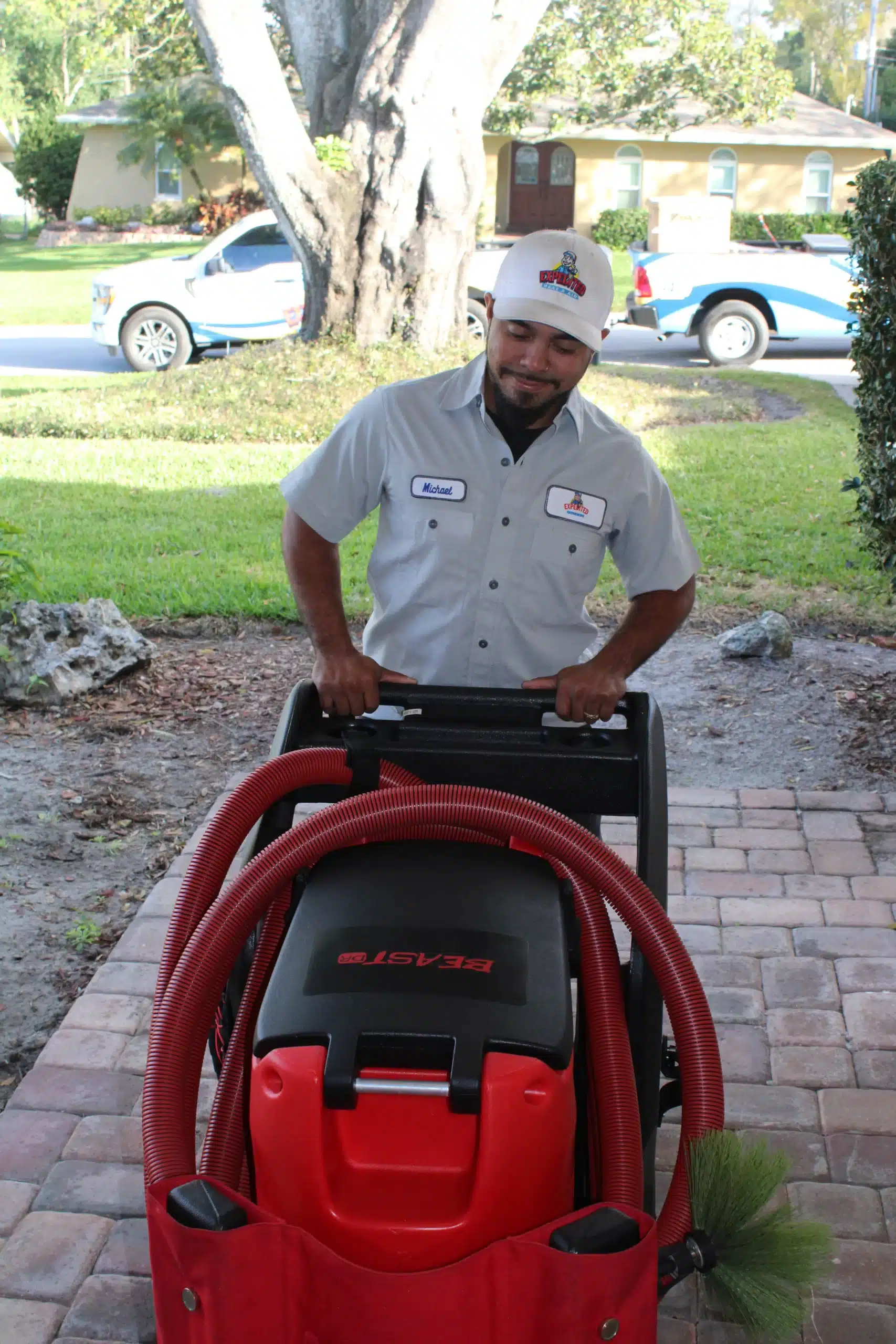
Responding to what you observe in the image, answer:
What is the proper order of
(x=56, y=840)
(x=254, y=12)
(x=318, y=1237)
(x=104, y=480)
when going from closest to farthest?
(x=318, y=1237) → (x=56, y=840) → (x=104, y=480) → (x=254, y=12)

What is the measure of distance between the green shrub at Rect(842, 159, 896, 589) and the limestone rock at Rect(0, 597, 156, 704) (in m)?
3.09

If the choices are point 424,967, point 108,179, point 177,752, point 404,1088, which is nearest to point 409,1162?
point 404,1088

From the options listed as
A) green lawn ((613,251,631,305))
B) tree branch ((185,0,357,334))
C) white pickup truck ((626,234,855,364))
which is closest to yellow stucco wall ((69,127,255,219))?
green lawn ((613,251,631,305))

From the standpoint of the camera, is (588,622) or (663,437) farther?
(663,437)

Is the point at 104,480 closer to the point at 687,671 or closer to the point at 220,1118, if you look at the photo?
the point at 687,671

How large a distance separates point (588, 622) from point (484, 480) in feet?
1.39

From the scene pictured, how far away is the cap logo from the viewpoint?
248 centimetres

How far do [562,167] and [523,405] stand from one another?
3868 centimetres

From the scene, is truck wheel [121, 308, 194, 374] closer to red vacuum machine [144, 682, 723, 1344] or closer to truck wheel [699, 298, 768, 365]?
truck wheel [699, 298, 768, 365]

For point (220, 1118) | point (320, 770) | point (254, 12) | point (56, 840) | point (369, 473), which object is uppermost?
point (254, 12)

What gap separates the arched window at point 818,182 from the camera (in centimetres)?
3753

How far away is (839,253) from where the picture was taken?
51.1 ft

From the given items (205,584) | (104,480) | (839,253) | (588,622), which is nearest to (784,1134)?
(588,622)

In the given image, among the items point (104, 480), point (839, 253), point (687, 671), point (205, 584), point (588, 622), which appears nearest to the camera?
point (588, 622)
